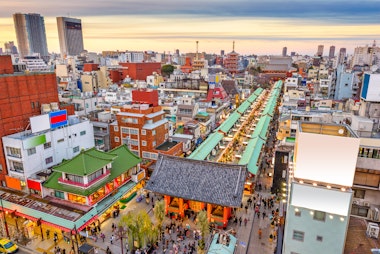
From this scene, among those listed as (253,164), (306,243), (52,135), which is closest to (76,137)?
(52,135)

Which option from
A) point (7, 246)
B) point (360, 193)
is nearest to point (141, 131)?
point (7, 246)

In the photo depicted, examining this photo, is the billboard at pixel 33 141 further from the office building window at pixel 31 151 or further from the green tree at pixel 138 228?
the green tree at pixel 138 228

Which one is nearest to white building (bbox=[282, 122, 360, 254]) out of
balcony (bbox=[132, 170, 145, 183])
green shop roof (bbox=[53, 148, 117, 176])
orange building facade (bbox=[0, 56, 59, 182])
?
green shop roof (bbox=[53, 148, 117, 176])

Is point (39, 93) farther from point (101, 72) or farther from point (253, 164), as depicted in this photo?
point (101, 72)

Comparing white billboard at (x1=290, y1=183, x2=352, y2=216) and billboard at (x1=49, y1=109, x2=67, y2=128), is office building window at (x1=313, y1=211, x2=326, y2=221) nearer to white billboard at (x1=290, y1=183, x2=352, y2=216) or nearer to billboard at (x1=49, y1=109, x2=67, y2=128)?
white billboard at (x1=290, y1=183, x2=352, y2=216)

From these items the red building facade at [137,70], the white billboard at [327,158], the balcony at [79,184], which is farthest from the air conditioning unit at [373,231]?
the red building facade at [137,70]

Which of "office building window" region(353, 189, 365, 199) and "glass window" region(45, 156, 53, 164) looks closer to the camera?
"office building window" region(353, 189, 365, 199)

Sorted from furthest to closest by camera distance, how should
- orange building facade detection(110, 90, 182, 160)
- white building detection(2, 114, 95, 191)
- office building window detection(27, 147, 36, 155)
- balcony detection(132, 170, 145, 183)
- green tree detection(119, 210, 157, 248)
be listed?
orange building facade detection(110, 90, 182, 160)
balcony detection(132, 170, 145, 183)
office building window detection(27, 147, 36, 155)
white building detection(2, 114, 95, 191)
green tree detection(119, 210, 157, 248)

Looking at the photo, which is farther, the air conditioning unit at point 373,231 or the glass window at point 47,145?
the glass window at point 47,145
